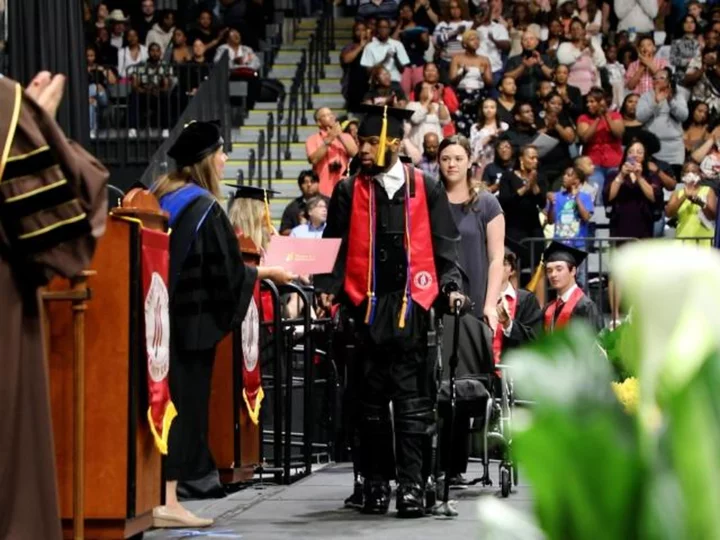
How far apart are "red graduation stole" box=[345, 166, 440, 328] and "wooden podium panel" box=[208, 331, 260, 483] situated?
3.80 ft

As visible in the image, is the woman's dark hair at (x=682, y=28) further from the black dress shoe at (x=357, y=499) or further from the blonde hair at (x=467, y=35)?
the black dress shoe at (x=357, y=499)

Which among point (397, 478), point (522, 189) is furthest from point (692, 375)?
point (522, 189)

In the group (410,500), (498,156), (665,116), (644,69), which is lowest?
(410,500)

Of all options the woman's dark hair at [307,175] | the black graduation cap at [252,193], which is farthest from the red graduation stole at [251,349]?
the woman's dark hair at [307,175]

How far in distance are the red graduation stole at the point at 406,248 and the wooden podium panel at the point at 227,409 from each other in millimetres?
1159

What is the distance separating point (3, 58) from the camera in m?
18.0

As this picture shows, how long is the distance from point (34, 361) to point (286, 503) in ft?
13.3

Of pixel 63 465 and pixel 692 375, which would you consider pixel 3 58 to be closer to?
pixel 63 465

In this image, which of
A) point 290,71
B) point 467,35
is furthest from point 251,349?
point 290,71

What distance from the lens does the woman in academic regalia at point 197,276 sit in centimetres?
779

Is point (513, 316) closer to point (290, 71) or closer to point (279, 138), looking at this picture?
point (279, 138)

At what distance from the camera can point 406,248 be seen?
27.2 ft

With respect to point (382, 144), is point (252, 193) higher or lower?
lower

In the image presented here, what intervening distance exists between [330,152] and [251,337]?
8380 mm
